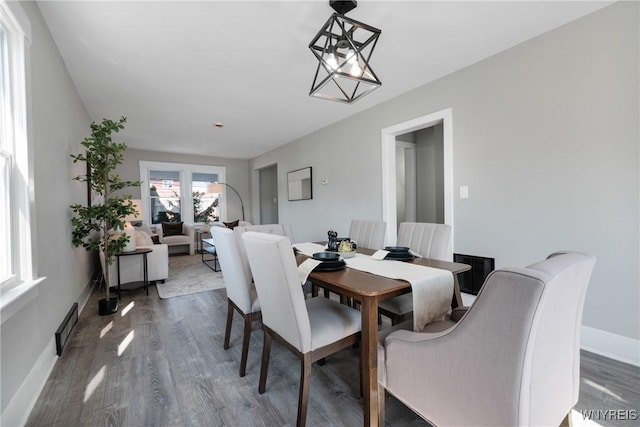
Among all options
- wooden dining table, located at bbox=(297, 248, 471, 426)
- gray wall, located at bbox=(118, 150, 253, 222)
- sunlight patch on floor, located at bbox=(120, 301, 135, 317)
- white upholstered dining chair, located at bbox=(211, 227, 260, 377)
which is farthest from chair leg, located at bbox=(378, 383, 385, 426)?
gray wall, located at bbox=(118, 150, 253, 222)

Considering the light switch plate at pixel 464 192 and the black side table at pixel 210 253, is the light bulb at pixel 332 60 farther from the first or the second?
the black side table at pixel 210 253

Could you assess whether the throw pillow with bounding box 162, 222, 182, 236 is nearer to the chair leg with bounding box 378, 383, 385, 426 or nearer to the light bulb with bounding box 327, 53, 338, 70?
the light bulb with bounding box 327, 53, 338, 70

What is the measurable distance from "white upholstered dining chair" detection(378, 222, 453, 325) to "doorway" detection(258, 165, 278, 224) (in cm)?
596

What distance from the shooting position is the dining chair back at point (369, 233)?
2619 millimetres

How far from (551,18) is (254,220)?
695 centimetres

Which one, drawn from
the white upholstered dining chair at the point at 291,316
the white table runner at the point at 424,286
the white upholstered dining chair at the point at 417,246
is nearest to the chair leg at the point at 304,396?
the white upholstered dining chair at the point at 291,316

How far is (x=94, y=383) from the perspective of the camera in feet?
5.74

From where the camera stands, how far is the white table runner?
138cm

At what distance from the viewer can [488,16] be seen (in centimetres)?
202

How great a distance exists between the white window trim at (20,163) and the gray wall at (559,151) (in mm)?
3271

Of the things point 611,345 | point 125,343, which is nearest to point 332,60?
point 125,343

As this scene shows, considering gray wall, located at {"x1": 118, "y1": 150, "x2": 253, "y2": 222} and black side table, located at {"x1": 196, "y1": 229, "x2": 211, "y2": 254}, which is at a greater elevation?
gray wall, located at {"x1": 118, "y1": 150, "x2": 253, "y2": 222}

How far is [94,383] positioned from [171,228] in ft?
17.0

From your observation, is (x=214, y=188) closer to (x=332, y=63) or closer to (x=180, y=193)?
(x=180, y=193)
